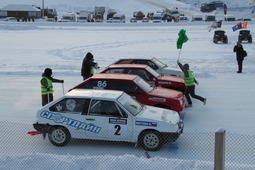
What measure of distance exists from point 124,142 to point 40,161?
2.22m

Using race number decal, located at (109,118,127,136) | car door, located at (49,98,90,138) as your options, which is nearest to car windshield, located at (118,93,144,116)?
race number decal, located at (109,118,127,136)

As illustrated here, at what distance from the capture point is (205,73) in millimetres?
17844

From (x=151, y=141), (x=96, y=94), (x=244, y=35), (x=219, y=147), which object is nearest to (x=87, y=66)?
(x=96, y=94)

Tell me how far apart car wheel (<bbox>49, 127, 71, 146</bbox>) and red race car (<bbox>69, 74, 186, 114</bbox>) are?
7.85 feet

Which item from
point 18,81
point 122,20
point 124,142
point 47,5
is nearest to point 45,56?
point 18,81

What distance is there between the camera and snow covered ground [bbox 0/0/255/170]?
273 inches

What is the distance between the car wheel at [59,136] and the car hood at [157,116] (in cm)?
161

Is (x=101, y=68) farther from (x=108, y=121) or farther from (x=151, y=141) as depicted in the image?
(x=151, y=141)

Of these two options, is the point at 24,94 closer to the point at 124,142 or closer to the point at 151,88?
the point at 151,88

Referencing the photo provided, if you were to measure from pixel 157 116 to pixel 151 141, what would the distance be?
56cm

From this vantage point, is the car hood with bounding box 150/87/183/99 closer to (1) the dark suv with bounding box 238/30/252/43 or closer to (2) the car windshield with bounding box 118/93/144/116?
(2) the car windshield with bounding box 118/93/144/116

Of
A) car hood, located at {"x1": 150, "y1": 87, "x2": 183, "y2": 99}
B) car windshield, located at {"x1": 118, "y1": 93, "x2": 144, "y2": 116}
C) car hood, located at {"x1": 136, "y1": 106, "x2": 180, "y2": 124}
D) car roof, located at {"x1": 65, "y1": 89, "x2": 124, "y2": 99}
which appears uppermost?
car roof, located at {"x1": 65, "y1": 89, "x2": 124, "y2": 99}

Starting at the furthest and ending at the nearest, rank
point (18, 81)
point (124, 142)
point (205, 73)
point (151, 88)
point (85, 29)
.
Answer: point (85, 29), point (205, 73), point (18, 81), point (151, 88), point (124, 142)

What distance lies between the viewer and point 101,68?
761 inches
